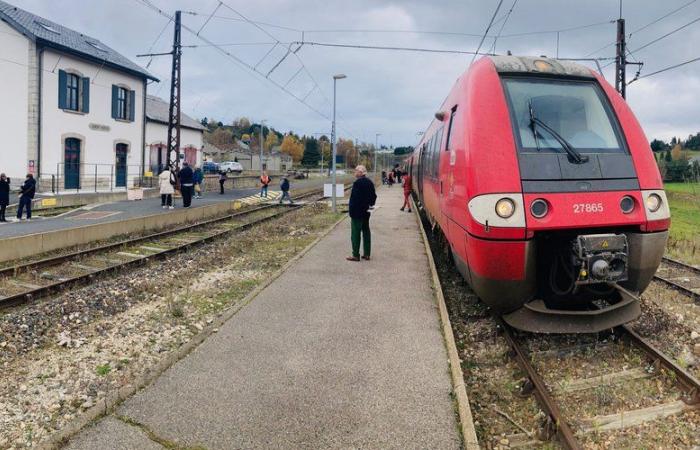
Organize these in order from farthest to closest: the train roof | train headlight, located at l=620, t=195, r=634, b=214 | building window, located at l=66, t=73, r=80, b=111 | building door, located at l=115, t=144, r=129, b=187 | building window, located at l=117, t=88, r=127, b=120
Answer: building door, located at l=115, t=144, r=129, b=187 < building window, located at l=117, t=88, r=127, b=120 < building window, located at l=66, t=73, r=80, b=111 < the train roof < train headlight, located at l=620, t=195, r=634, b=214

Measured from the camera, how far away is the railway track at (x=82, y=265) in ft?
27.2

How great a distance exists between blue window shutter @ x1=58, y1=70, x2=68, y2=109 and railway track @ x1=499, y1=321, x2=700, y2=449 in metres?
26.3

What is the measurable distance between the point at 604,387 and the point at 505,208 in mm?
1699

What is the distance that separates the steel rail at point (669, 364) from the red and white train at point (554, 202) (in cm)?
41

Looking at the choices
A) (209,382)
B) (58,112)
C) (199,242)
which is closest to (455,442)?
(209,382)

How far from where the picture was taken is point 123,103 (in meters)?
31.1

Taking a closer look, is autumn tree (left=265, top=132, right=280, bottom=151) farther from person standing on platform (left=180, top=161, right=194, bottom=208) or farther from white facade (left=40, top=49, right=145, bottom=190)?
person standing on platform (left=180, top=161, right=194, bottom=208)

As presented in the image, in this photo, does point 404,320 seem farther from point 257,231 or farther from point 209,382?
point 257,231

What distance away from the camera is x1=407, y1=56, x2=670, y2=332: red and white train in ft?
15.8

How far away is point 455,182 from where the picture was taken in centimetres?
579

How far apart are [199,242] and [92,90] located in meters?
19.0

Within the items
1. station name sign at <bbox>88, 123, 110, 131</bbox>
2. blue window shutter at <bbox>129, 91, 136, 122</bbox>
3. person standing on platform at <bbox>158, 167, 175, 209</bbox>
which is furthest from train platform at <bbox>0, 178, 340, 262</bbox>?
blue window shutter at <bbox>129, 91, 136, 122</bbox>

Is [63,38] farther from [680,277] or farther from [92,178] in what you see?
[680,277]

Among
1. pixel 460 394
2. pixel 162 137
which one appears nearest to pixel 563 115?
pixel 460 394
